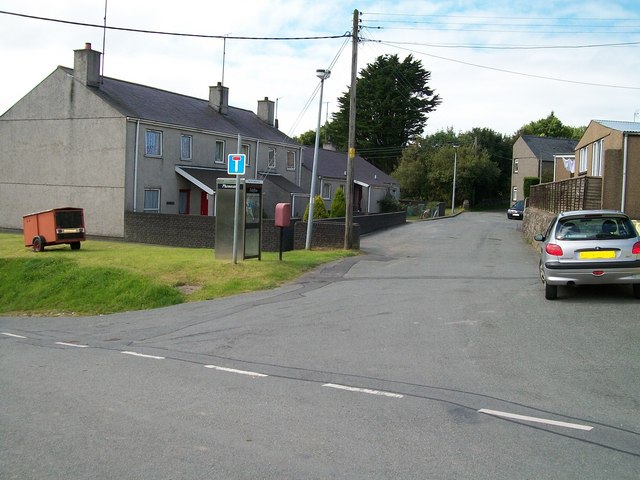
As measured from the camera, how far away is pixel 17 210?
120 ft

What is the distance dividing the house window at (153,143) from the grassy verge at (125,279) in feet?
37.4

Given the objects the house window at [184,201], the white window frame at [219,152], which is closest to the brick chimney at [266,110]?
the white window frame at [219,152]

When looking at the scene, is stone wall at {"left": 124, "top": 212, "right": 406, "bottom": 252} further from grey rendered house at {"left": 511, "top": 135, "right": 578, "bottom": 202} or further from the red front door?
grey rendered house at {"left": 511, "top": 135, "right": 578, "bottom": 202}

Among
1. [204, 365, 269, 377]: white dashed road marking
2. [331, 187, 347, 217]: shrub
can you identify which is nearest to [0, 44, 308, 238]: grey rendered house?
[331, 187, 347, 217]: shrub

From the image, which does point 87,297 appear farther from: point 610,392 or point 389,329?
point 610,392

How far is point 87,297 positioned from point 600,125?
2130cm

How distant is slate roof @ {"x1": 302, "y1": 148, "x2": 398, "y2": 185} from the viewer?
5144cm

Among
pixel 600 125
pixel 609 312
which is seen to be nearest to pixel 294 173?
pixel 600 125

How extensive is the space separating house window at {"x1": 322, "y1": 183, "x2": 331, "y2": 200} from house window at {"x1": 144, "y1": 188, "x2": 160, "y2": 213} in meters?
19.3

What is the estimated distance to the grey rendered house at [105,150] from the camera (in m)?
32.1

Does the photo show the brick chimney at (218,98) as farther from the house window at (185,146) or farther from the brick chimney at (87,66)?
the brick chimney at (87,66)

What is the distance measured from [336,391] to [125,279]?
38.2 feet

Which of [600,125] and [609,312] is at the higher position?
[600,125]

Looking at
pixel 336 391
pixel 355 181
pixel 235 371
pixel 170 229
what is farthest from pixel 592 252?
pixel 355 181
